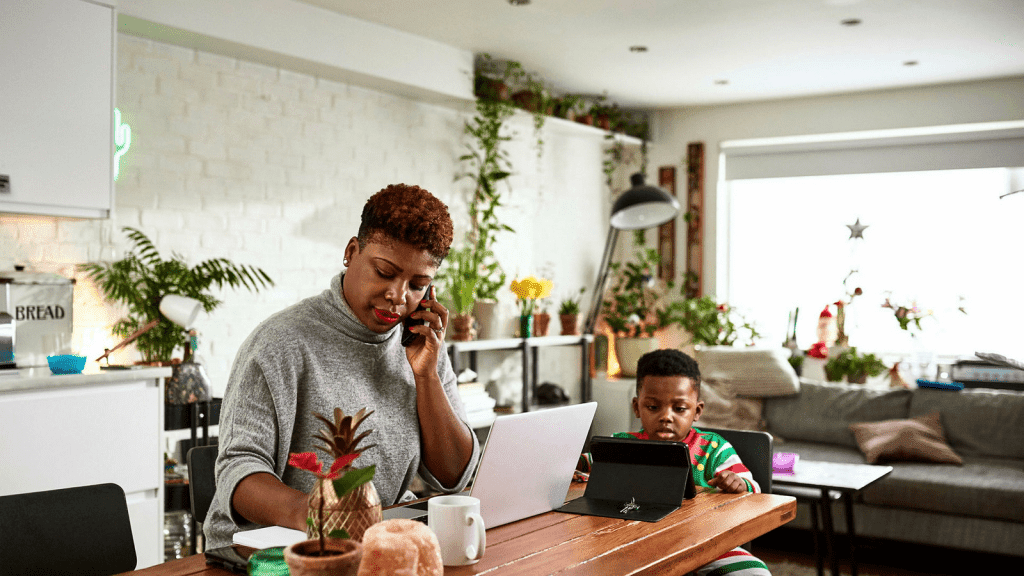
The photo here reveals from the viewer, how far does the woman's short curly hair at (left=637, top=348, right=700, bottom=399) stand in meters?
2.38

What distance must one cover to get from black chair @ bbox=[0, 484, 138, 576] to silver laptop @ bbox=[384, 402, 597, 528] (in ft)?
1.56

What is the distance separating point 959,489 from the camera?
3891mm

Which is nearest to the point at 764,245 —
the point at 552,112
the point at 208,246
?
the point at 552,112

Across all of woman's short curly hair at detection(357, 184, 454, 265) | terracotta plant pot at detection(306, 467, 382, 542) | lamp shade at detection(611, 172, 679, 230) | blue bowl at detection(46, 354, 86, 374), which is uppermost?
lamp shade at detection(611, 172, 679, 230)

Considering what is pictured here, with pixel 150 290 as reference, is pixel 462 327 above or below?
below

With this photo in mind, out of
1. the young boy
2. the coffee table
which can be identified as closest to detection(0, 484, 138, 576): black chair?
the young boy

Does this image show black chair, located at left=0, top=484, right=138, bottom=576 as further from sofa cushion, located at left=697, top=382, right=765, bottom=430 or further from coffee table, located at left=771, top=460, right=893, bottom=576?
sofa cushion, located at left=697, top=382, right=765, bottom=430

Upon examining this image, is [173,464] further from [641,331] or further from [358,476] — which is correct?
[641,331]

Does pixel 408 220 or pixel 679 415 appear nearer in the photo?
pixel 408 220

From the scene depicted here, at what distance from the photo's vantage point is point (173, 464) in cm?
329

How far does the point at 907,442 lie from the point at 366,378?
134 inches

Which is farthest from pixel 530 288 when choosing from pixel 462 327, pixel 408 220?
pixel 408 220

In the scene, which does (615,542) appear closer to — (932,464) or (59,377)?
(59,377)

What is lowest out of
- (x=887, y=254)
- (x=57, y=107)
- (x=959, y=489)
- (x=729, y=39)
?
(x=959, y=489)
